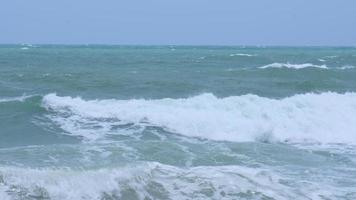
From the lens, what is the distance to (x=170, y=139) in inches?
512

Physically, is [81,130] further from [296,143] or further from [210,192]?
[210,192]

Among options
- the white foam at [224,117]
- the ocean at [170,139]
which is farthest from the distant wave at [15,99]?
the white foam at [224,117]

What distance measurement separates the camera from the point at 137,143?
11531 millimetres

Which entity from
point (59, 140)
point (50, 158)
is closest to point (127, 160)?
point (50, 158)

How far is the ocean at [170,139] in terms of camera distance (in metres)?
8.19

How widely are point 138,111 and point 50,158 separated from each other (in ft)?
19.6

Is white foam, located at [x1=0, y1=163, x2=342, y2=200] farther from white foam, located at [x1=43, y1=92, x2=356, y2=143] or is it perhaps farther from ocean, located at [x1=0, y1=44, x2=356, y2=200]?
white foam, located at [x1=43, y1=92, x2=356, y2=143]

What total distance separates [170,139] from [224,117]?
9.16 feet

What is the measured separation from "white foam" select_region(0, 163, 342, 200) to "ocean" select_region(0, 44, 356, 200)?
0.05ft

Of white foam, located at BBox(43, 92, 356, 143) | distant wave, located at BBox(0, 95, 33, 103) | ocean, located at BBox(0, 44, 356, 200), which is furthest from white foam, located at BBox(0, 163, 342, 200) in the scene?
distant wave, located at BBox(0, 95, 33, 103)

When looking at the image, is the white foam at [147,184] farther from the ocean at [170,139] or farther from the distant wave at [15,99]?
the distant wave at [15,99]

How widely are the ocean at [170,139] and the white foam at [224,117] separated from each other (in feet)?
0.10

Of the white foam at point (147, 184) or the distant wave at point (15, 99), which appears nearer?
the white foam at point (147, 184)

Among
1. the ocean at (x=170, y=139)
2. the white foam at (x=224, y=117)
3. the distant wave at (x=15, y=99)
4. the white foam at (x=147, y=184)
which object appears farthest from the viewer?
the distant wave at (x=15, y=99)
